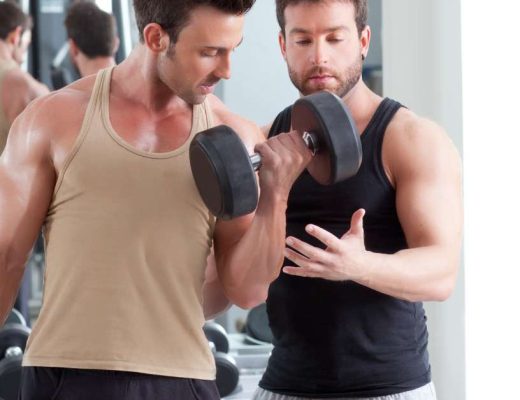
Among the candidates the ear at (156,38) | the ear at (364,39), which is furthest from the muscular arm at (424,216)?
the ear at (156,38)

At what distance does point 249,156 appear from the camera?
4.99 feet

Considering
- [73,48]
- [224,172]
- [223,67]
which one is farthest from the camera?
[73,48]

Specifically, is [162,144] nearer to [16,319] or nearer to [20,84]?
[20,84]

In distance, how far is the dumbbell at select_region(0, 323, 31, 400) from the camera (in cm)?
363

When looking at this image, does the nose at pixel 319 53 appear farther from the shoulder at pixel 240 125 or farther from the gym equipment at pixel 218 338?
the gym equipment at pixel 218 338

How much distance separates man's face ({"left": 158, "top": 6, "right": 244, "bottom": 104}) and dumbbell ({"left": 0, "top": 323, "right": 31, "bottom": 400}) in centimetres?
232

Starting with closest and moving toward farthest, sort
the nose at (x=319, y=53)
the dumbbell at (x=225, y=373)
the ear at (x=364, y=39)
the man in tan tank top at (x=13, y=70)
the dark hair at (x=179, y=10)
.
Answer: the dark hair at (x=179, y=10)
the nose at (x=319, y=53)
the ear at (x=364, y=39)
the man in tan tank top at (x=13, y=70)
the dumbbell at (x=225, y=373)

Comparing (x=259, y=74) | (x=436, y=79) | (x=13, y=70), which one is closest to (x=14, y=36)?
(x=13, y=70)

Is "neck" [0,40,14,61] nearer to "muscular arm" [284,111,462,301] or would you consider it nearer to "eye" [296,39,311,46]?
"eye" [296,39,311,46]

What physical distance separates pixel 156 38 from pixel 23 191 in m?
0.33

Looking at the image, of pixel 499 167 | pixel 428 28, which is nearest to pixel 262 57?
pixel 428 28

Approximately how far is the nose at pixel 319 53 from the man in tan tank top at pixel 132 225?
10.4 inches

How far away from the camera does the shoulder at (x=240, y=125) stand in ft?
5.49

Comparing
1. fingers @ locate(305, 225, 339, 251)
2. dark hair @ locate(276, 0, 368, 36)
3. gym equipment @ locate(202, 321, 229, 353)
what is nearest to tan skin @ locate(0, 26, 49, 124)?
gym equipment @ locate(202, 321, 229, 353)
